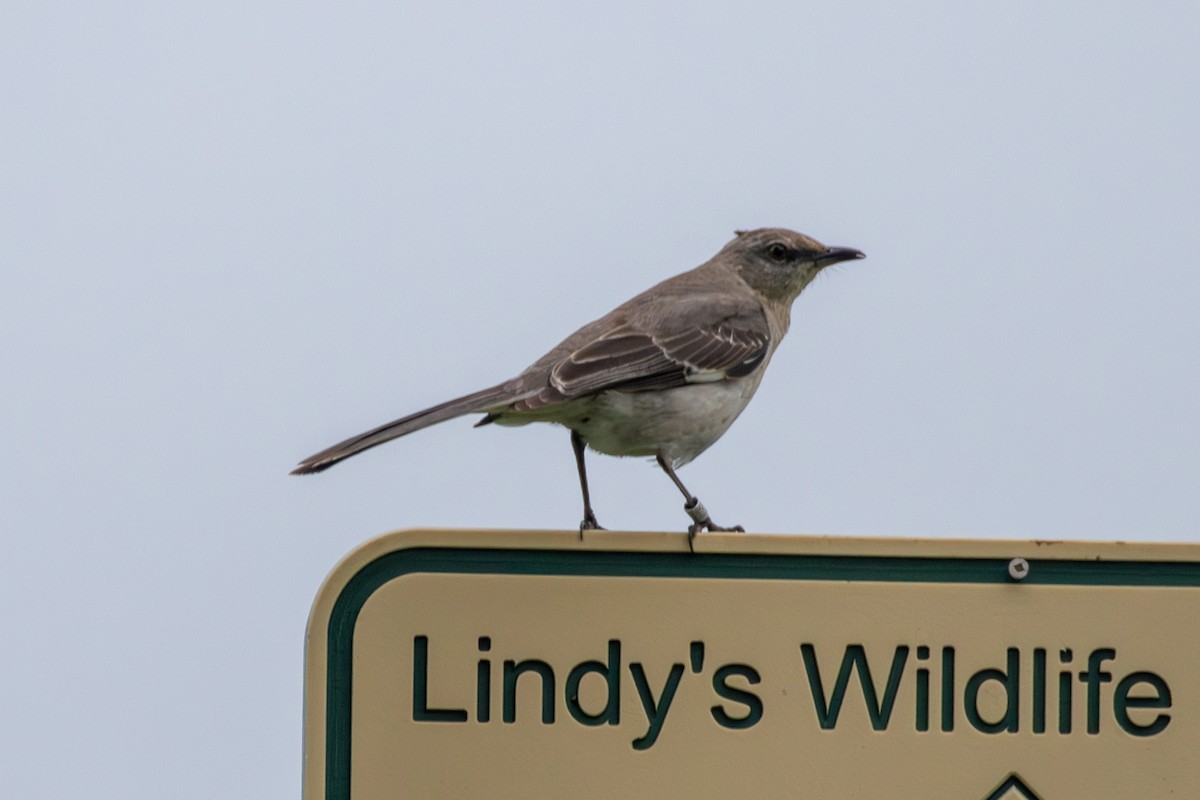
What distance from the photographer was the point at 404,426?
3.31 metres

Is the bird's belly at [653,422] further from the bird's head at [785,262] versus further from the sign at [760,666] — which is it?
the sign at [760,666]

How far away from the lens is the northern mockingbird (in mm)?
3924

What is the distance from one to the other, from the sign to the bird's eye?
281cm

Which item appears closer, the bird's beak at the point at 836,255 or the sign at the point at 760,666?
the sign at the point at 760,666

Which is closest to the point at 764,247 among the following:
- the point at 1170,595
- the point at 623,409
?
the point at 623,409

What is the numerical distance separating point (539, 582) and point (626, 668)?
223mm

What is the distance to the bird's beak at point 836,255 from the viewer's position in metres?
5.27

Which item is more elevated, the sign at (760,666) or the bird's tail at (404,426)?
the bird's tail at (404,426)

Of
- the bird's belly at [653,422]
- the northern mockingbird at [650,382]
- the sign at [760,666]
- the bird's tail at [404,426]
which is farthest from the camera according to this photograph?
the bird's belly at [653,422]

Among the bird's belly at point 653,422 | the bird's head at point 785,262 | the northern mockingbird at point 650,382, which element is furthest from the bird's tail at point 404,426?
the bird's head at point 785,262

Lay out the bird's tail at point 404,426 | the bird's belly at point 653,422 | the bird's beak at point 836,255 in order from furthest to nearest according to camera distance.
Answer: the bird's beak at point 836,255
the bird's belly at point 653,422
the bird's tail at point 404,426

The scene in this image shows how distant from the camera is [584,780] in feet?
8.40

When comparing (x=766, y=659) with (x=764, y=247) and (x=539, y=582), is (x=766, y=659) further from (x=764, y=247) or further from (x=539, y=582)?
(x=764, y=247)

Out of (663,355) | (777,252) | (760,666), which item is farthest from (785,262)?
(760,666)
